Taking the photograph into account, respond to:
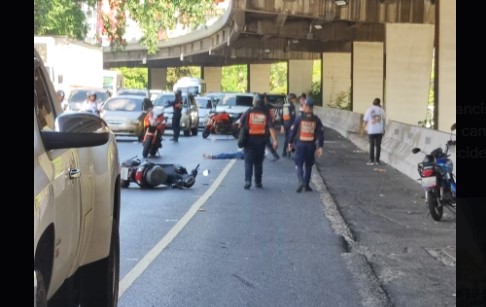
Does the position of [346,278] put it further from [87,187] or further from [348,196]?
[348,196]

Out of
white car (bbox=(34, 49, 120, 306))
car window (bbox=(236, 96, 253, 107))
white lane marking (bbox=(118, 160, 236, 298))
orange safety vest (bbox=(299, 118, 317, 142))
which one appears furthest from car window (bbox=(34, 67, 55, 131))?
car window (bbox=(236, 96, 253, 107))

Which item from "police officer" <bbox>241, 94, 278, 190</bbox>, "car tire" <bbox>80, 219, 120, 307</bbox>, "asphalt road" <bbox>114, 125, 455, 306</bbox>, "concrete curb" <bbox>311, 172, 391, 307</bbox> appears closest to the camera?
"car tire" <bbox>80, 219, 120, 307</bbox>

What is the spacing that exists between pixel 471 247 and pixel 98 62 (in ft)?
122

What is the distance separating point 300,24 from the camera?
44.1 metres

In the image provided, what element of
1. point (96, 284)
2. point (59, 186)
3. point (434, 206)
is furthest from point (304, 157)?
point (59, 186)

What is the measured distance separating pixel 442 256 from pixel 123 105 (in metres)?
24.1

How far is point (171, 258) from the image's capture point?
31.8 feet

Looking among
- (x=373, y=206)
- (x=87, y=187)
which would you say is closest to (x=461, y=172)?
(x=373, y=206)

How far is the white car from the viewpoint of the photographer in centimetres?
401

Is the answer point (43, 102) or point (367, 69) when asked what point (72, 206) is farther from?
point (367, 69)

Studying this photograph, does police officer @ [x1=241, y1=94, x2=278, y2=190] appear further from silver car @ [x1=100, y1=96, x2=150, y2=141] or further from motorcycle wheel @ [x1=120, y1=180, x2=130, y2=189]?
silver car @ [x1=100, y1=96, x2=150, y2=141]

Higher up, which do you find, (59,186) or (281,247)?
(59,186)

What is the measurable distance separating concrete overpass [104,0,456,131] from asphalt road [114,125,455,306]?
773cm

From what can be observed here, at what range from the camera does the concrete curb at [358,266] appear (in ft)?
25.8
